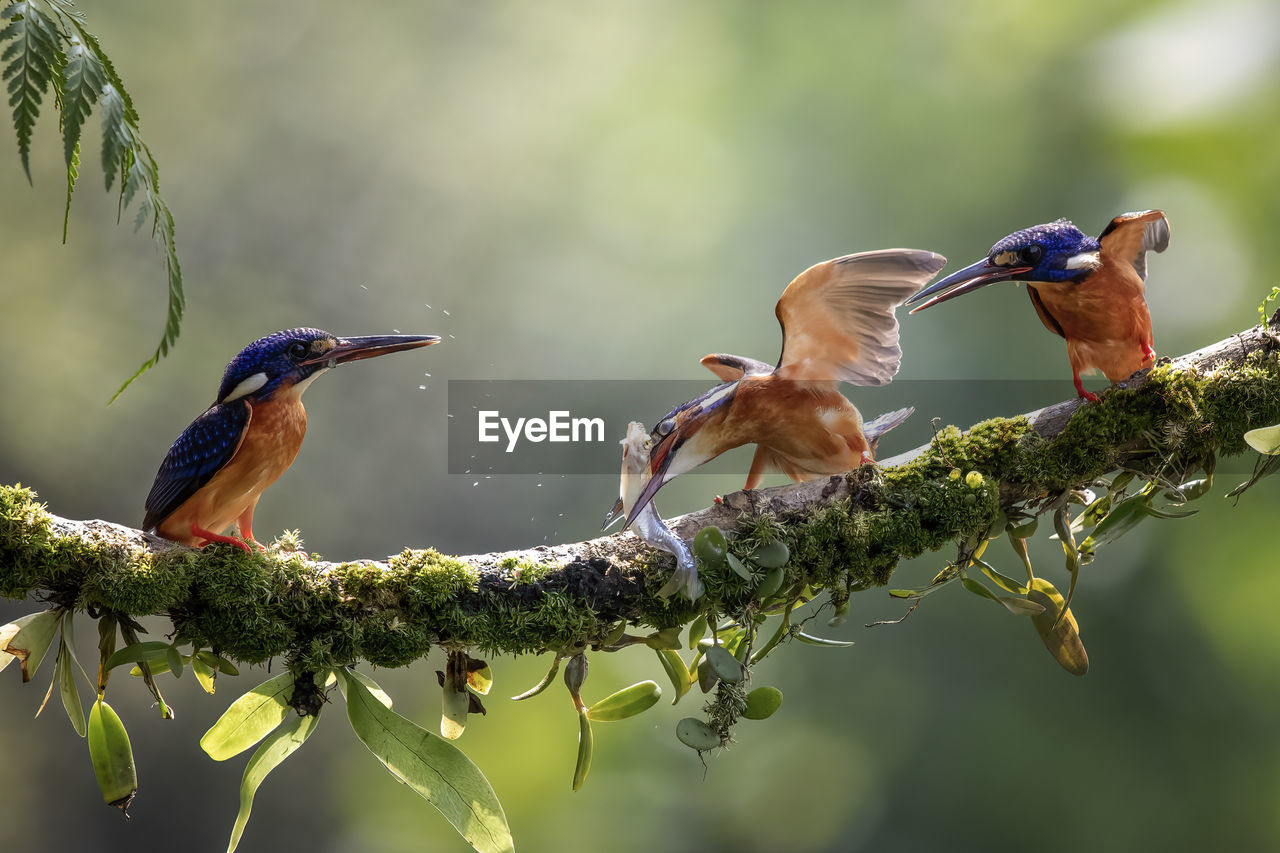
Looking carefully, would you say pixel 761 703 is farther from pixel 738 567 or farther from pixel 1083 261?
pixel 1083 261

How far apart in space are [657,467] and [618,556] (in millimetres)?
141

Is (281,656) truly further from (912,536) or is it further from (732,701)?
(912,536)

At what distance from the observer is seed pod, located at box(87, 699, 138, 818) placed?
119 centimetres

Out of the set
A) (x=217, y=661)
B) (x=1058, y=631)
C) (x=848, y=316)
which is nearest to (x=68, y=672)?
(x=217, y=661)

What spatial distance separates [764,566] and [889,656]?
3.72 meters

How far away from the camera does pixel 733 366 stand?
1.47 m

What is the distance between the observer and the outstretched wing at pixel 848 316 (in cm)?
138

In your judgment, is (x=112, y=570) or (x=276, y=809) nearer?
(x=112, y=570)

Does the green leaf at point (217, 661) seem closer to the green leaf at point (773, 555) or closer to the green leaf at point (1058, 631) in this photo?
the green leaf at point (773, 555)

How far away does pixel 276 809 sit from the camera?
14.8ft

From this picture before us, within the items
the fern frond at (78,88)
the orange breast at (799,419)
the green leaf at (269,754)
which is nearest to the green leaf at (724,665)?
the orange breast at (799,419)

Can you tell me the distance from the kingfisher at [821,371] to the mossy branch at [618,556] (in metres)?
0.11

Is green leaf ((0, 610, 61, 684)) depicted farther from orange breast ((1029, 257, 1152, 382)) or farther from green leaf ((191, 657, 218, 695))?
orange breast ((1029, 257, 1152, 382))

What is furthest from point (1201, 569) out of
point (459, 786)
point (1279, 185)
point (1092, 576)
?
point (459, 786)
